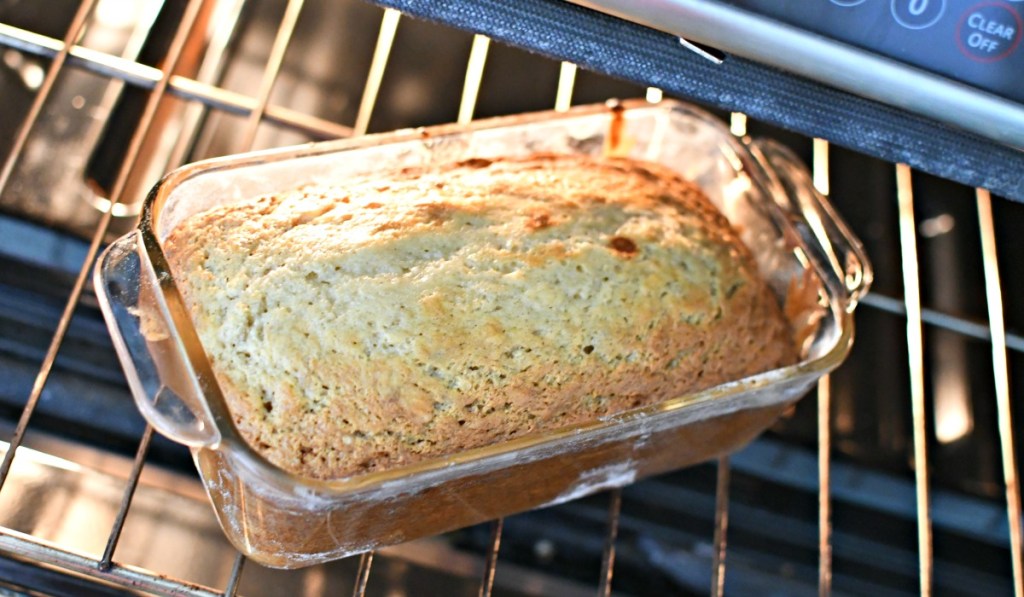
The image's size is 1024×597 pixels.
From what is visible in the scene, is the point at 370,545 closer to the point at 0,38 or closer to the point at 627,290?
the point at 627,290

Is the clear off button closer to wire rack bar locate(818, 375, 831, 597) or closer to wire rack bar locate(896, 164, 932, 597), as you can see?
wire rack bar locate(896, 164, 932, 597)

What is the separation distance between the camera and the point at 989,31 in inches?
25.6

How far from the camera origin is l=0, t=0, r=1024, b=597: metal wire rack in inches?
31.3

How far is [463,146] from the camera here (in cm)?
94

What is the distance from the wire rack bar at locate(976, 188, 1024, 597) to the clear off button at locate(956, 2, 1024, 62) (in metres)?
0.29

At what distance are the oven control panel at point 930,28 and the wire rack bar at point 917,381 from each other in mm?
286

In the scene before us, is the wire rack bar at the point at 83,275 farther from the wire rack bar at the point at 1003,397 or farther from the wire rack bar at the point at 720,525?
the wire rack bar at the point at 1003,397

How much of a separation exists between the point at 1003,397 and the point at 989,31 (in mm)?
471

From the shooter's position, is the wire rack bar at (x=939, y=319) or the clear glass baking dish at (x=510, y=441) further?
the wire rack bar at (x=939, y=319)

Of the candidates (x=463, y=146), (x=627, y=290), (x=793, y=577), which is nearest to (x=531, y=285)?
(x=627, y=290)

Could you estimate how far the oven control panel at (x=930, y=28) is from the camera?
2.11 feet

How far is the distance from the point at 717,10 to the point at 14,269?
2.40 ft

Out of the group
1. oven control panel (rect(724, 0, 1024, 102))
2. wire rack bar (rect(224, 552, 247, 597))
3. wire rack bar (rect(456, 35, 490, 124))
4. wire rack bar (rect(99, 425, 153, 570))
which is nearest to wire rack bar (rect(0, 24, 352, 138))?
wire rack bar (rect(456, 35, 490, 124))

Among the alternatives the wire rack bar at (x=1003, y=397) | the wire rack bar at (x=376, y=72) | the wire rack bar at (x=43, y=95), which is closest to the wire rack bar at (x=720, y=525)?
the wire rack bar at (x=1003, y=397)
